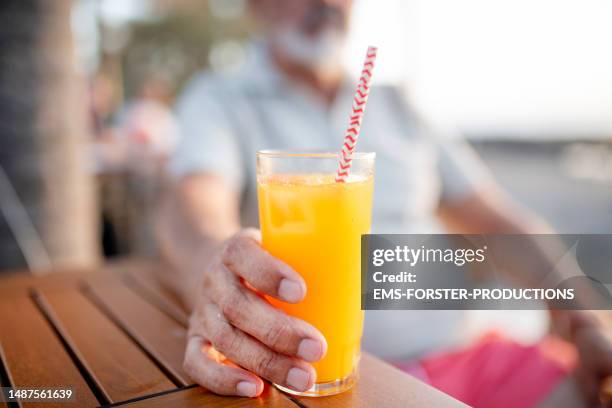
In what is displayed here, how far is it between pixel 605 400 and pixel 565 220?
6.09 m

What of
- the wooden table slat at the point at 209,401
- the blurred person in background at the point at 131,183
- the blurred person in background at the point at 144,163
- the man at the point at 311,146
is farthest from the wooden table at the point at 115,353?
the blurred person in background at the point at 131,183

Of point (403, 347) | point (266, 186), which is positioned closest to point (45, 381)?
point (266, 186)

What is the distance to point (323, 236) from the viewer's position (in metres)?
0.72

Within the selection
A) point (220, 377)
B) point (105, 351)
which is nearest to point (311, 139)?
point (105, 351)

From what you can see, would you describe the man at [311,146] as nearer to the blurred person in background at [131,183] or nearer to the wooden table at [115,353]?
the wooden table at [115,353]

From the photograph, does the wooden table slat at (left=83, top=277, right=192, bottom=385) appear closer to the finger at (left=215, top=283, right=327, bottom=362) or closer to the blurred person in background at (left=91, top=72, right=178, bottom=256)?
the finger at (left=215, top=283, right=327, bottom=362)

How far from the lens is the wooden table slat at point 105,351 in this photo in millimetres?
796

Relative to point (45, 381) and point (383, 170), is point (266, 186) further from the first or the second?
point (383, 170)

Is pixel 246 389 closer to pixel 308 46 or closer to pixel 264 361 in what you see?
pixel 264 361

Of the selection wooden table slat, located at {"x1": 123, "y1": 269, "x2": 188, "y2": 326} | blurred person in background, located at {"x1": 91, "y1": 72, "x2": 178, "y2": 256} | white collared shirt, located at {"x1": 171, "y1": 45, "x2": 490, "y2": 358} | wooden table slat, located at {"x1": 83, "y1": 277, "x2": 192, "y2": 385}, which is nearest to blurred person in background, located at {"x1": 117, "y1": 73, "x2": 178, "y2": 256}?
blurred person in background, located at {"x1": 91, "y1": 72, "x2": 178, "y2": 256}

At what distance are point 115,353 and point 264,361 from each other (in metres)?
0.34

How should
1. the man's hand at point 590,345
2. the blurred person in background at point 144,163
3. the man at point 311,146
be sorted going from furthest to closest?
the blurred person in background at point 144,163 < the man at point 311,146 < the man's hand at point 590,345

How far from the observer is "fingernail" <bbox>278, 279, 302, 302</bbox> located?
2.25 ft

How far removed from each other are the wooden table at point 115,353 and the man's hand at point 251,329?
0.04 metres
